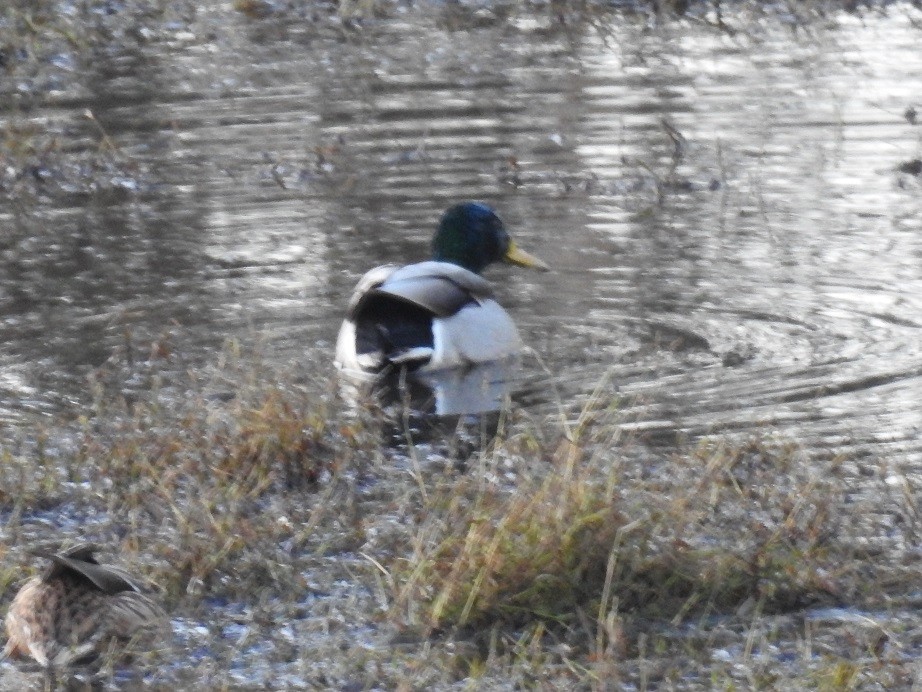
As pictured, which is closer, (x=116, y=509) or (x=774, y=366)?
(x=116, y=509)

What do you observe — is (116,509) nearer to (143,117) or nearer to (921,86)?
(143,117)

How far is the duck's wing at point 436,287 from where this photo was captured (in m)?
8.16

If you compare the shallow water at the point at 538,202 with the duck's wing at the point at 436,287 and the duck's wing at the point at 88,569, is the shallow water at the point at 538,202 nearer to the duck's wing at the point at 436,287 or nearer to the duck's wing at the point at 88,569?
the duck's wing at the point at 436,287

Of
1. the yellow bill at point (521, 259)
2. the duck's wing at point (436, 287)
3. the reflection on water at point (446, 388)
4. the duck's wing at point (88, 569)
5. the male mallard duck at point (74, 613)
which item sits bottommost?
the reflection on water at point (446, 388)

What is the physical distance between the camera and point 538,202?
35.6ft

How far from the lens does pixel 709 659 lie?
15.3 feet

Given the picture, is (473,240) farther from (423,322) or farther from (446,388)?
(446,388)

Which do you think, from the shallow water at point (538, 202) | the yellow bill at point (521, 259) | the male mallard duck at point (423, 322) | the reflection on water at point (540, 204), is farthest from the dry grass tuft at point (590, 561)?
the yellow bill at point (521, 259)

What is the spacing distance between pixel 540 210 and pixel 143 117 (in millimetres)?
3910

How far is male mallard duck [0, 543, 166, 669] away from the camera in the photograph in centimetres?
477

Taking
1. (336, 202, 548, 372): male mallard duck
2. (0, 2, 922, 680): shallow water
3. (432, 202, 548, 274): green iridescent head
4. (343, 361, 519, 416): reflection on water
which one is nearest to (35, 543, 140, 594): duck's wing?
(0, 2, 922, 680): shallow water

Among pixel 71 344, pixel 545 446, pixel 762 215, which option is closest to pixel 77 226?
pixel 71 344

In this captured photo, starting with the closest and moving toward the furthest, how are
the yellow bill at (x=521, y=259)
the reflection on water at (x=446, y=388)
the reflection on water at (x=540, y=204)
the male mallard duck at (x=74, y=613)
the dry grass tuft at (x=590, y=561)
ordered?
the male mallard duck at (x=74, y=613) → the dry grass tuft at (x=590, y=561) → the reflection on water at (x=446, y=388) → the reflection on water at (x=540, y=204) → the yellow bill at (x=521, y=259)

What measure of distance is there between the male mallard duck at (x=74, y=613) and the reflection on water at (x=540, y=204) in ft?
5.09
